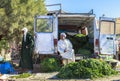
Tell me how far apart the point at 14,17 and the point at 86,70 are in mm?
13134

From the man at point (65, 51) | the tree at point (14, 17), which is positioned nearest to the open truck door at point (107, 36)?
the man at point (65, 51)

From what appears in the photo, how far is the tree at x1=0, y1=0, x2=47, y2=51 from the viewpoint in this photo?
83.1 ft

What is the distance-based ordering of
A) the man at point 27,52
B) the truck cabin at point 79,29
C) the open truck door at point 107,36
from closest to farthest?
1. the open truck door at point 107,36
2. the man at point 27,52
3. the truck cabin at point 79,29

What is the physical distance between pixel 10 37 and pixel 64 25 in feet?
28.2

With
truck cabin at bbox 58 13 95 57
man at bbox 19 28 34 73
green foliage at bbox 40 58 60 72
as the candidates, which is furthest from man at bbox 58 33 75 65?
man at bbox 19 28 34 73

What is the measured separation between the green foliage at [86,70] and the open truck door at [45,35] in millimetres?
2866

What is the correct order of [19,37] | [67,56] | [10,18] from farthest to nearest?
[19,37] → [10,18] → [67,56]

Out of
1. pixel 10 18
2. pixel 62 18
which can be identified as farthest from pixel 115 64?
pixel 10 18

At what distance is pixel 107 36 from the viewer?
16969 millimetres

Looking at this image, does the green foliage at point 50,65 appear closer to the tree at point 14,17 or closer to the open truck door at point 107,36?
the open truck door at point 107,36

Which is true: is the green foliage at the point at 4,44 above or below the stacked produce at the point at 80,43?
below

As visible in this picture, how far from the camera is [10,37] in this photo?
89.4ft

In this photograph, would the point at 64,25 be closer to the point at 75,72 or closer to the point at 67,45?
the point at 67,45

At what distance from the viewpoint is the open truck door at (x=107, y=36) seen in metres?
16.9
